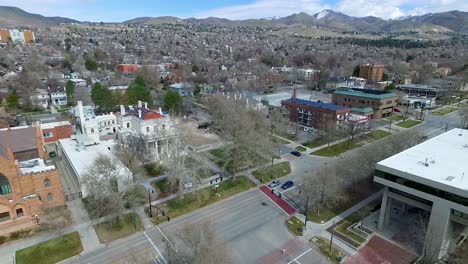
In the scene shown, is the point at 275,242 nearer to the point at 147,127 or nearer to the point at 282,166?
the point at 282,166

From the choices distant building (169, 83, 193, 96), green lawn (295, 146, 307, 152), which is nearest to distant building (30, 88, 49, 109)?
distant building (169, 83, 193, 96)

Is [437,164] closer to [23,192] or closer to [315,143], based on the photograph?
[315,143]

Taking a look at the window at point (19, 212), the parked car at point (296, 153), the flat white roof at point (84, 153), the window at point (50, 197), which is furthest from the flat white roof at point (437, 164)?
the window at point (19, 212)

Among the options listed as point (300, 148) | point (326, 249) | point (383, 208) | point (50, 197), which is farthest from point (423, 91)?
point (50, 197)

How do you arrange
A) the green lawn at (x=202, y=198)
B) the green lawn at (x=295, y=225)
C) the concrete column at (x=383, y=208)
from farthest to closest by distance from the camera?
the green lawn at (x=202, y=198) → the green lawn at (x=295, y=225) → the concrete column at (x=383, y=208)

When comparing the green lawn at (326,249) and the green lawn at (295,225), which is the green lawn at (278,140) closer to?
the green lawn at (295,225)

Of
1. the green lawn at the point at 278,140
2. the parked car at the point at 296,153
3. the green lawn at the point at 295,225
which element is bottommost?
the green lawn at the point at 295,225

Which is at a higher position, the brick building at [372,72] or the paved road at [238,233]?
the brick building at [372,72]
